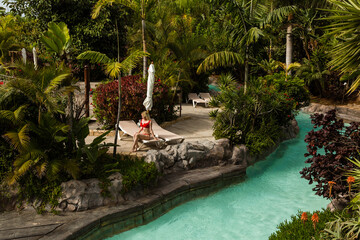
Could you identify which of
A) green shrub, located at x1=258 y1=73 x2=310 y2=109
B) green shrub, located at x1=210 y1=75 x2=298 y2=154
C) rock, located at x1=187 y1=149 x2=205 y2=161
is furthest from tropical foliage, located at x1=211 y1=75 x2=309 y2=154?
green shrub, located at x1=258 y1=73 x2=310 y2=109

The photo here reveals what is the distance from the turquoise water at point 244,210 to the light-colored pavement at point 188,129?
1978 millimetres

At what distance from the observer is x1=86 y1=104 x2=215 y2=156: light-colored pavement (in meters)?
9.28

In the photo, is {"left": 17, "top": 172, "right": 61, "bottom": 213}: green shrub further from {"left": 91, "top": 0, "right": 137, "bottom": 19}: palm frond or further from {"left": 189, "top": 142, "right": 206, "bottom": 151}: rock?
{"left": 91, "top": 0, "right": 137, "bottom": 19}: palm frond

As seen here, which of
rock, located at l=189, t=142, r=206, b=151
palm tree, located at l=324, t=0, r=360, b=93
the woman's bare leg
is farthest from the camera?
rock, located at l=189, t=142, r=206, b=151

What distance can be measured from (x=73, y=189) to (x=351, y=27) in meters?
6.23

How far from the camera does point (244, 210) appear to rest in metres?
7.79

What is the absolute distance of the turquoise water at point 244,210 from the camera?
676 centimetres

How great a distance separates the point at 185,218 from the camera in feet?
24.0

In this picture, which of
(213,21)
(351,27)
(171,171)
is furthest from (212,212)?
(213,21)

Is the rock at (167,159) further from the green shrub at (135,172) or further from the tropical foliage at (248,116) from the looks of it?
the tropical foliage at (248,116)

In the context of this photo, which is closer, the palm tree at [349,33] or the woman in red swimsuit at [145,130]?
the palm tree at [349,33]

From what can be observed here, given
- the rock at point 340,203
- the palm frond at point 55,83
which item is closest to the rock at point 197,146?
the rock at point 340,203

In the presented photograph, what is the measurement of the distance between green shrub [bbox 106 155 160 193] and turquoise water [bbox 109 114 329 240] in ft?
2.90

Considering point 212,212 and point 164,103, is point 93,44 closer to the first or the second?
point 164,103
